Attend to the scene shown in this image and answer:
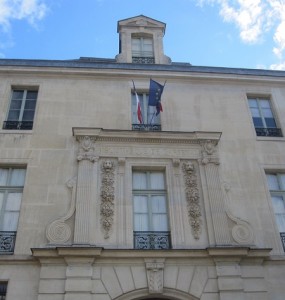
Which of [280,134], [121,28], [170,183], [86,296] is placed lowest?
[86,296]

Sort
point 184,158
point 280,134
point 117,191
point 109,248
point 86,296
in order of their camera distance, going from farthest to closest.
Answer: point 280,134
point 184,158
point 117,191
point 109,248
point 86,296

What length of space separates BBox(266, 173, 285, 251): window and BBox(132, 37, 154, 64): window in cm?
544

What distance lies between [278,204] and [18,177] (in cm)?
658

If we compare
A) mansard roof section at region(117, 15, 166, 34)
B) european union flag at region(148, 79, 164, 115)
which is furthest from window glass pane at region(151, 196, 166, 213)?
mansard roof section at region(117, 15, 166, 34)

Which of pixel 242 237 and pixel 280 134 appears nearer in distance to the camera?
pixel 242 237

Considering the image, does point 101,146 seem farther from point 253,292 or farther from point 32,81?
point 253,292

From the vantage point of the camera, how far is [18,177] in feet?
31.7

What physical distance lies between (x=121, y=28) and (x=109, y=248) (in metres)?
8.19

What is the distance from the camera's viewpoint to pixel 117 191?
9.33m

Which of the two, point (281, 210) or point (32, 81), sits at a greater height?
point (32, 81)

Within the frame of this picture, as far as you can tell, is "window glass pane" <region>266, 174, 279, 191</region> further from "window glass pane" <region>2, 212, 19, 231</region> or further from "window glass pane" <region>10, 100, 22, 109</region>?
"window glass pane" <region>10, 100, 22, 109</region>

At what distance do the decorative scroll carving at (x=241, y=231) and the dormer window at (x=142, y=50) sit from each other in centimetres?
594

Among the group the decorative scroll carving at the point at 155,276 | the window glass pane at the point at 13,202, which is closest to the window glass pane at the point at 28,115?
the window glass pane at the point at 13,202

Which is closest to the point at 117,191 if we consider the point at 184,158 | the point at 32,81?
the point at 184,158
